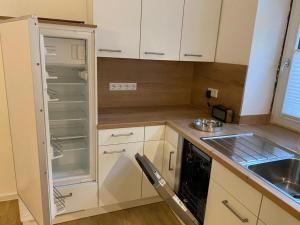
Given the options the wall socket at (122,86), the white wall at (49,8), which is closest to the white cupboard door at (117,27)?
the white wall at (49,8)

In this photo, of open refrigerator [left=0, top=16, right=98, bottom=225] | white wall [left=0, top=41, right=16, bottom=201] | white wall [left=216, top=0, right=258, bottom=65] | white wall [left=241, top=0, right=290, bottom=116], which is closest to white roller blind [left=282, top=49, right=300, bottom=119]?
white wall [left=241, top=0, right=290, bottom=116]

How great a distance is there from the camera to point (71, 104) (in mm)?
2018

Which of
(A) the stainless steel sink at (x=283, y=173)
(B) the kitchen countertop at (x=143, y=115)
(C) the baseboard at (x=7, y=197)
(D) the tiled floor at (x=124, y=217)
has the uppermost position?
(B) the kitchen countertop at (x=143, y=115)

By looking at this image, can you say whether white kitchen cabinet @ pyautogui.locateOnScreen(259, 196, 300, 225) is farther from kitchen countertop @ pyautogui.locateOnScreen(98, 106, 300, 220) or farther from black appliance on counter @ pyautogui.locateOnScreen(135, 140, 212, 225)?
black appliance on counter @ pyautogui.locateOnScreen(135, 140, 212, 225)

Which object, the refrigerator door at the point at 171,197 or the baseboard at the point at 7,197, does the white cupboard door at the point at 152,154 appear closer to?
the refrigerator door at the point at 171,197

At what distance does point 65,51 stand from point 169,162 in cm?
118

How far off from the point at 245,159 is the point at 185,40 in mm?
1183

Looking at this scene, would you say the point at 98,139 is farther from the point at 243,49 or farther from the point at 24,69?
the point at 243,49

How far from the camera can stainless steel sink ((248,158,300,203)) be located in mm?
1411

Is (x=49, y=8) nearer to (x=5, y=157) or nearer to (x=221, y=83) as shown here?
(x=5, y=157)

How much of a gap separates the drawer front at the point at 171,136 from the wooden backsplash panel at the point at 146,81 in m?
0.55

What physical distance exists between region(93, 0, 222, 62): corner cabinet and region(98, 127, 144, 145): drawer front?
59 cm

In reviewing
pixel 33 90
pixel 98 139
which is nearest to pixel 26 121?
pixel 33 90

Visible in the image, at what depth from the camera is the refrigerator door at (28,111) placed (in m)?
1.16
